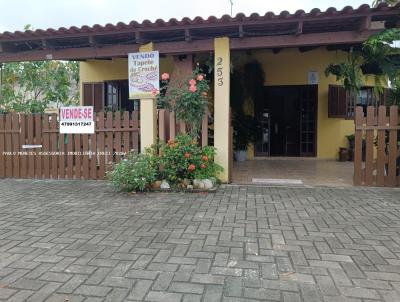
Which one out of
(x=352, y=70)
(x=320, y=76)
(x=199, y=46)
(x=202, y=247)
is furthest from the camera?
(x=320, y=76)

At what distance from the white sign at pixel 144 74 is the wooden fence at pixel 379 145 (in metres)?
3.82

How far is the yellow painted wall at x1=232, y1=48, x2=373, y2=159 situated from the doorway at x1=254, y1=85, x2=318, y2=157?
8.2 inches

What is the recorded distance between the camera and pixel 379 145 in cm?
700

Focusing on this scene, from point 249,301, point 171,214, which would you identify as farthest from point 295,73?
point 249,301

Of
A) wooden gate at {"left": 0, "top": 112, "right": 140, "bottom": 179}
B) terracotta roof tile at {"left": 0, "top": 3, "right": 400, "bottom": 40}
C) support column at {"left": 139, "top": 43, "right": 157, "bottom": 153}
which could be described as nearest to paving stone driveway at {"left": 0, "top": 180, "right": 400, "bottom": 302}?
support column at {"left": 139, "top": 43, "right": 157, "bottom": 153}

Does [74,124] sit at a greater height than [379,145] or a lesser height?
greater

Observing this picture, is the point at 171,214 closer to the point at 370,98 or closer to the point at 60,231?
the point at 60,231

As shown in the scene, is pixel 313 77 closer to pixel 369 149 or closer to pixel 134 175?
pixel 369 149

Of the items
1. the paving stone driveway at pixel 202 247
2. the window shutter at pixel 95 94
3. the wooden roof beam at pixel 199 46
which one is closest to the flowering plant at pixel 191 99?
the wooden roof beam at pixel 199 46

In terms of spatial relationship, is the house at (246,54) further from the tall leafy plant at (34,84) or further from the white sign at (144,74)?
the tall leafy plant at (34,84)

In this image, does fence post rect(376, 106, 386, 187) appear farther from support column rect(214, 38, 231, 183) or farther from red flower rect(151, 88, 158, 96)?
red flower rect(151, 88, 158, 96)

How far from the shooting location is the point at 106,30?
23.5ft

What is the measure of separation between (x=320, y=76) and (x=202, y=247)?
9.04m

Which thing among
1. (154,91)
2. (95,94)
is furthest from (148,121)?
(95,94)
